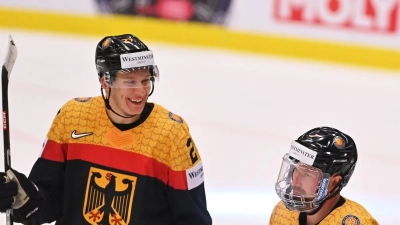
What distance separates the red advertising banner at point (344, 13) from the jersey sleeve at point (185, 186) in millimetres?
5520

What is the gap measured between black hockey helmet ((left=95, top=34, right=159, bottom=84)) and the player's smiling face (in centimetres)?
2

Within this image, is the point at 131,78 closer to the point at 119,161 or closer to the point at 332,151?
the point at 119,161

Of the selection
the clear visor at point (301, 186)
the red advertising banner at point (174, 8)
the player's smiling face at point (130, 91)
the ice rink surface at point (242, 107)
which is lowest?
the ice rink surface at point (242, 107)

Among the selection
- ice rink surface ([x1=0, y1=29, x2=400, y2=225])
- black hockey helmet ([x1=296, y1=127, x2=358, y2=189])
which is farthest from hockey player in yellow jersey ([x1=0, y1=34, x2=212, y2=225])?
ice rink surface ([x1=0, y1=29, x2=400, y2=225])

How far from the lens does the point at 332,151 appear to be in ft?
8.19

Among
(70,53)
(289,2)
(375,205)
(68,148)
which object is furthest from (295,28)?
(68,148)

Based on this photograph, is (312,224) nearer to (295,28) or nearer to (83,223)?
(83,223)

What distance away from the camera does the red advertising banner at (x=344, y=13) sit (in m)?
7.86

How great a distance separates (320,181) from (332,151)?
0.10 m

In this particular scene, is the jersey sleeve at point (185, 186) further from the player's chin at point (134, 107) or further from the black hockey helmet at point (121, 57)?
the black hockey helmet at point (121, 57)

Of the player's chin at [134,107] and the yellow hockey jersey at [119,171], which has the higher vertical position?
the player's chin at [134,107]

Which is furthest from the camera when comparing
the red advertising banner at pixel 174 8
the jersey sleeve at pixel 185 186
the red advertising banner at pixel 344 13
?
the red advertising banner at pixel 174 8

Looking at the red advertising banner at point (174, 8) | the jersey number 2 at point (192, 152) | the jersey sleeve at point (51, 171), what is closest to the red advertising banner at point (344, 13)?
the red advertising banner at point (174, 8)

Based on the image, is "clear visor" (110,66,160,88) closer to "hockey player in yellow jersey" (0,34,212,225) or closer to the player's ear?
"hockey player in yellow jersey" (0,34,212,225)
